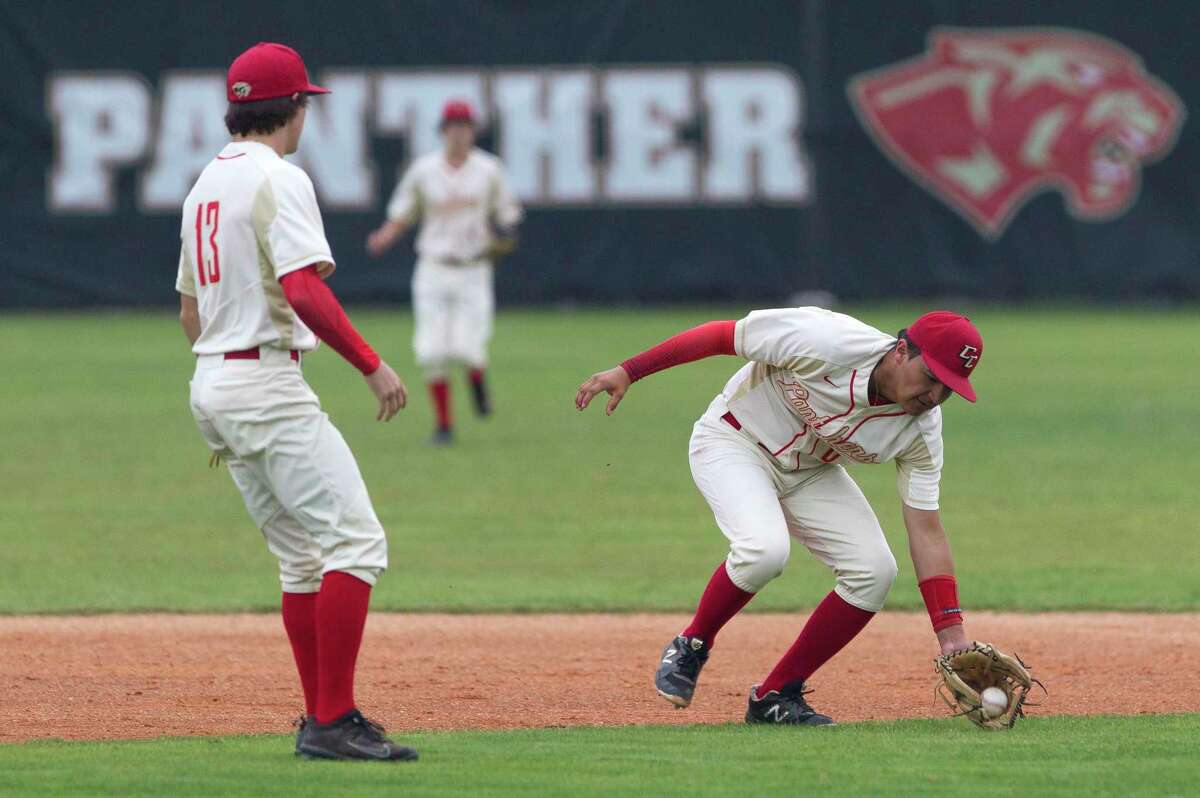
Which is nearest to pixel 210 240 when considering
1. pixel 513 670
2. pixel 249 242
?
pixel 249 242

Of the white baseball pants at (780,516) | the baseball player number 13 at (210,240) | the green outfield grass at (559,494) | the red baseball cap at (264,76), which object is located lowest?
the green outfield grass at (559,494)

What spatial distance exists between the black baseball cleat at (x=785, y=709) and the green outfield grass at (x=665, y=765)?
0.52ft

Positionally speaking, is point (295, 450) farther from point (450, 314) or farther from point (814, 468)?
point (450, 314)

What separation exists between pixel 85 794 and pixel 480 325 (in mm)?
9644

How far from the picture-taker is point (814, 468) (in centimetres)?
631

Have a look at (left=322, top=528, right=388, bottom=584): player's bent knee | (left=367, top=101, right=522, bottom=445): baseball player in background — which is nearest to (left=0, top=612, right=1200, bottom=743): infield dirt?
(left=322, top=528, right=388, bottom=584): player's bent knee

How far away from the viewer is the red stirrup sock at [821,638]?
20.0 feet

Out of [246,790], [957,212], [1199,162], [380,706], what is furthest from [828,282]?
[246,790]

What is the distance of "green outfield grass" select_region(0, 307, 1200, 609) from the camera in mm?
9109

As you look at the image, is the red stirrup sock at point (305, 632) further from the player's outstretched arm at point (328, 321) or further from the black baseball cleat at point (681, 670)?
the black baseball cleat at point (681, 670)

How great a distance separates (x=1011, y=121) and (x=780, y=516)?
19142 millimetres

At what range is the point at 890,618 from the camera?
28.3ft

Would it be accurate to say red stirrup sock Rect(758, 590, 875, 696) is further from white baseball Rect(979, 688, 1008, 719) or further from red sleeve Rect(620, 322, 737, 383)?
red sleeve Rect(620, 322, 737, 383)

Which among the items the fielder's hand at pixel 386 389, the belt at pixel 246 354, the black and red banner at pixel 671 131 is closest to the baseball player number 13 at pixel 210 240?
the belt at pixel 246 354
